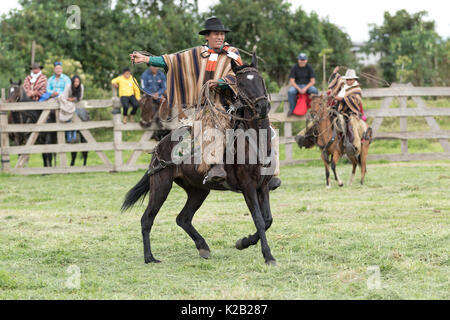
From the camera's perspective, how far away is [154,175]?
7887mm

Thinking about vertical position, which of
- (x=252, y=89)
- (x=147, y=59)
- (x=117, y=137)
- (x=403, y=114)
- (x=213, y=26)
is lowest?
(x=117, y=137)

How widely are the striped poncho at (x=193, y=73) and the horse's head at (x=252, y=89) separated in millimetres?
571

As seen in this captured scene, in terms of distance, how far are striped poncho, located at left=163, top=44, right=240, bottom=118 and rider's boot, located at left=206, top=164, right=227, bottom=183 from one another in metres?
0.78

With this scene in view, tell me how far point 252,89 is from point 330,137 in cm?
790

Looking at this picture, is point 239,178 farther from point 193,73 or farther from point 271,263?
point 193,73

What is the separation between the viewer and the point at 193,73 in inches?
306

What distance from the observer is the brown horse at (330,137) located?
565 inches

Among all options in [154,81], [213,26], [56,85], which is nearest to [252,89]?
[213,26]

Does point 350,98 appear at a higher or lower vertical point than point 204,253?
higher

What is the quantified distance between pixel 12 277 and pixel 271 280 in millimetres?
2510

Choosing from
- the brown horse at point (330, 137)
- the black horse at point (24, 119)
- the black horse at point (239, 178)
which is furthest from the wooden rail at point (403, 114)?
the black horse at point (239, 178)

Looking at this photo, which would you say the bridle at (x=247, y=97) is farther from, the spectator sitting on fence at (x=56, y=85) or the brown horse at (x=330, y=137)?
the spectator sitting on fence at (x=56, y=85)
